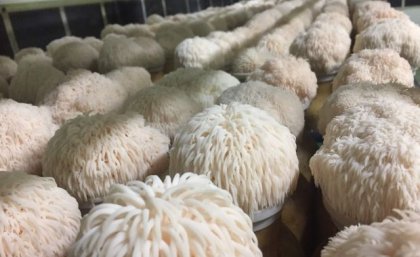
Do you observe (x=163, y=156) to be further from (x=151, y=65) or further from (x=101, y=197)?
(x=151, y=65)

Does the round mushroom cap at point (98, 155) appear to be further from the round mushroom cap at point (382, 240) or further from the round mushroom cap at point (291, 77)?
the round mushroom cap at point (291, 77)

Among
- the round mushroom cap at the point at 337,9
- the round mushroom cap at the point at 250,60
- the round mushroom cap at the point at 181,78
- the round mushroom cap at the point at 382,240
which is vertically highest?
the round mushroom cap at the point at 382,240

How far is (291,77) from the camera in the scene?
3.76 feet

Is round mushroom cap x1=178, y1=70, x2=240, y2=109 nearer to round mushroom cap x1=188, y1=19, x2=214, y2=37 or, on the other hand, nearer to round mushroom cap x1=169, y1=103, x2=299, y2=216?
round mushroom cap x1=169, y1=103, x2=299, y2=216

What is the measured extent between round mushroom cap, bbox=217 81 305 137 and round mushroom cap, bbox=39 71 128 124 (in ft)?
1.11

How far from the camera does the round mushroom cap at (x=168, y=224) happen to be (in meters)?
0.44

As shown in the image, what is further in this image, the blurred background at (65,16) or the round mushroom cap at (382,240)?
the blurred background at (65,16)

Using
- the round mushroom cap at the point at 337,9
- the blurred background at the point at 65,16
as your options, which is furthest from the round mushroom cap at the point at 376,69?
the blurred background at the point at 65,16

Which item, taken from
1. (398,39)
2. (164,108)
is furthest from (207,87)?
(398,39)

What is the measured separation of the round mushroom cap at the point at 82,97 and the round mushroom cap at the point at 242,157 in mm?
462

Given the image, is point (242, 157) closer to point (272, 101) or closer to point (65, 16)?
point (272, 101)

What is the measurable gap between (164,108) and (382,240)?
0.62m

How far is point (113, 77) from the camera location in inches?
50.1

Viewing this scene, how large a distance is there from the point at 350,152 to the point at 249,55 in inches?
35.6
